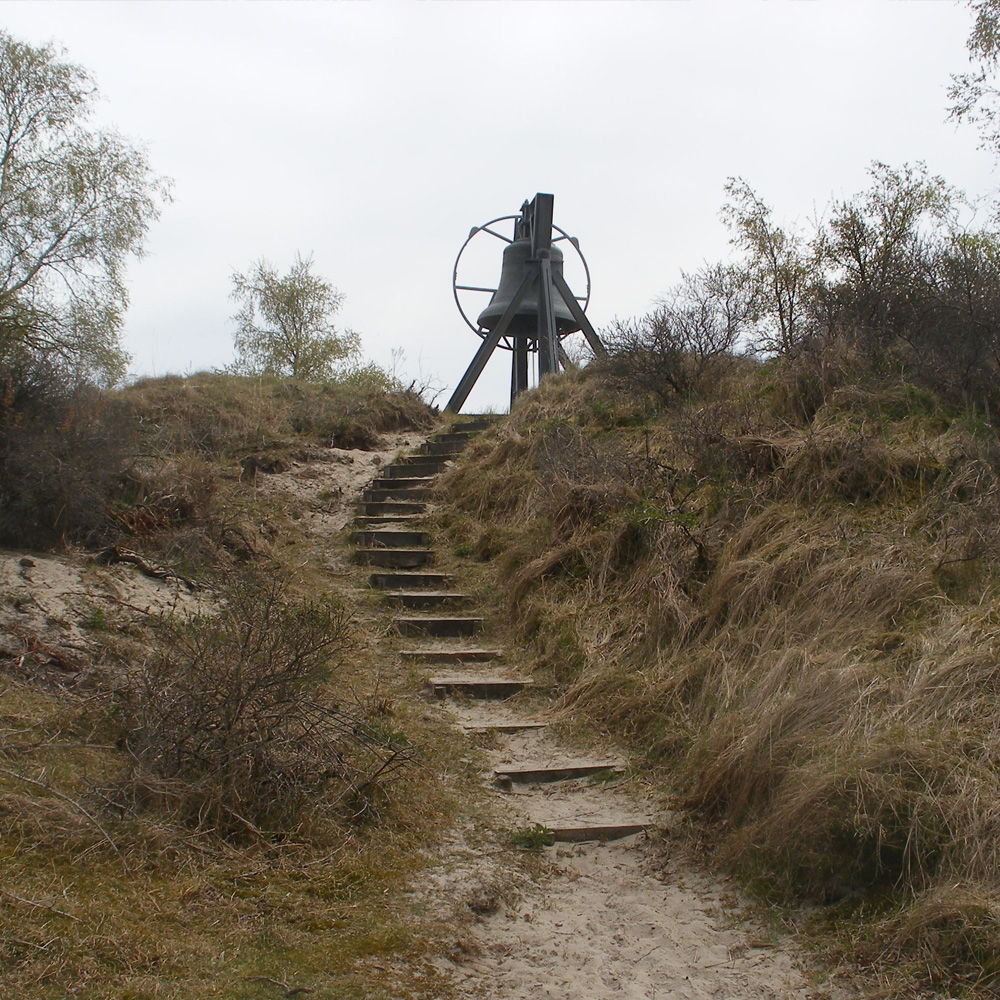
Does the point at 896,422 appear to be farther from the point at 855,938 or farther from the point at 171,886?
the point at 171,886

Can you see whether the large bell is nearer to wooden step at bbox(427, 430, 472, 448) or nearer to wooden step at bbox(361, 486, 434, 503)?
wooden step at bbox(427, 430, 472, 448)

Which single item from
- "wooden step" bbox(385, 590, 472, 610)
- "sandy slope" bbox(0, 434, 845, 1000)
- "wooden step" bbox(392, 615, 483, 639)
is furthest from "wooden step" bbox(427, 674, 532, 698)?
"wooden step" bbox(385, 590, 472, 610)

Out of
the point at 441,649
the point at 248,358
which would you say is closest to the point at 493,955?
the point at 441,649

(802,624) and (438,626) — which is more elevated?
(802,624)

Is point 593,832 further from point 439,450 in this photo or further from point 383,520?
point 439,450

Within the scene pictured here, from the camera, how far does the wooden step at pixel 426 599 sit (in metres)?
7.69

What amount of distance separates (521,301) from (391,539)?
6.66 meters

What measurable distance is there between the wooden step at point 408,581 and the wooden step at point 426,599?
0.32 meters

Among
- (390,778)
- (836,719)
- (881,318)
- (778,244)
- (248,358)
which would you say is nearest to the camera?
(836,719)

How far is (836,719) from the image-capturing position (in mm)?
4051

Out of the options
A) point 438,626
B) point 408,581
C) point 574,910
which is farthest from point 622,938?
point 408,581

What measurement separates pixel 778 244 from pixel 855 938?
37.6 feet

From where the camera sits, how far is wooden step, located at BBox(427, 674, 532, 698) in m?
6.11

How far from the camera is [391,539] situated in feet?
29.4
